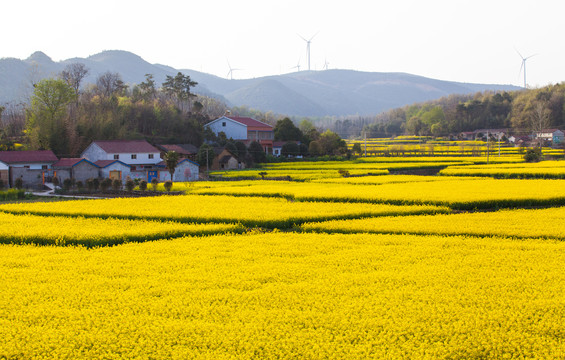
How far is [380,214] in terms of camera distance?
26.7 metres

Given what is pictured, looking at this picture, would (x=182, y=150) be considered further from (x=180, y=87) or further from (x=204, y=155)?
(x=180, y=87)

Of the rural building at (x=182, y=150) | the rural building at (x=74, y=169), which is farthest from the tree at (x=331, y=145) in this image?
the rural building at (x=74, y=169)

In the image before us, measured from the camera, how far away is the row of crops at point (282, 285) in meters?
9.60

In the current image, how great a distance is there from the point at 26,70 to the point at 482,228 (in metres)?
172

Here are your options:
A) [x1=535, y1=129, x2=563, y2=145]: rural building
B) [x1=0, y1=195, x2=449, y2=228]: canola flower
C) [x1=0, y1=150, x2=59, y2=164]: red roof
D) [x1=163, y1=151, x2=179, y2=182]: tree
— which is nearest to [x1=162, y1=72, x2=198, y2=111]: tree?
[x1=0, y1=150, x2=59, y2=164]: red roof

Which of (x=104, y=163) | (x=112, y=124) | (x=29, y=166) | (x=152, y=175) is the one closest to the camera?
(x=29, y=166)

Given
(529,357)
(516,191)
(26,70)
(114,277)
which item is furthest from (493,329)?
(26,70)

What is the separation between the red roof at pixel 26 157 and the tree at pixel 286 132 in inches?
1708

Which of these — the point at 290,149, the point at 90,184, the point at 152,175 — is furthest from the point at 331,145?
the point at 90,184

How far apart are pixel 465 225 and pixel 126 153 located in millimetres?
44714

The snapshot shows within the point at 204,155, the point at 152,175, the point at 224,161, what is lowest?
the point at 152,175

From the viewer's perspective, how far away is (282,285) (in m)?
13.1

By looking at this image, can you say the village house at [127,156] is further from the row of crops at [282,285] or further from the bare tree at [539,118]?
the bare tree at [539,118]

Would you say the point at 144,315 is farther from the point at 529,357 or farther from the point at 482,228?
the point at 482,228
